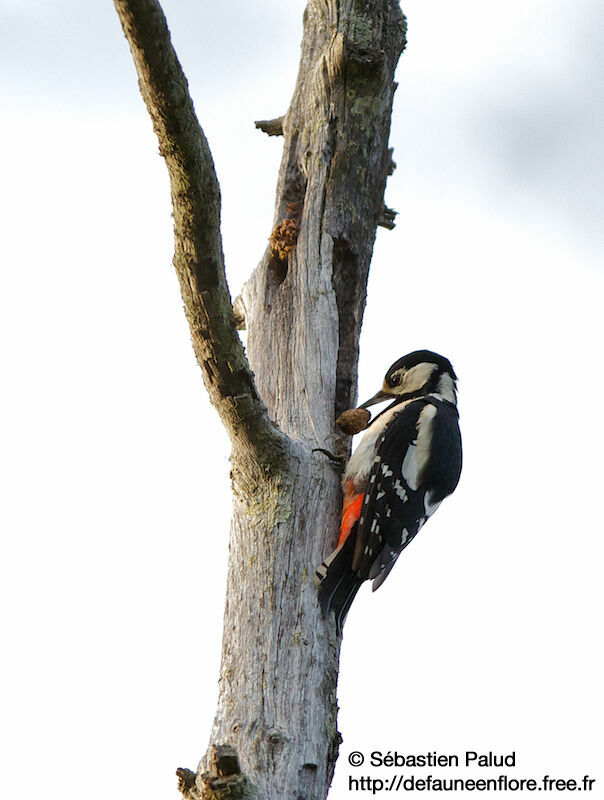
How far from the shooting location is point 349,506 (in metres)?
2.74

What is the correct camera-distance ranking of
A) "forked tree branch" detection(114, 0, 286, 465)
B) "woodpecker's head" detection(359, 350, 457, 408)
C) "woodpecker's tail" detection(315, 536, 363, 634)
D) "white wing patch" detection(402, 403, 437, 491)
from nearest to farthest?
"forked tree branch" detection(114, 0, 286, 465) → "woodpecker's tail" detection(315, 536, 363, 634) → "white wing patch" detection(402, 403, 437, 491) → "woodpecker's head" detection(359, 350, 457, 408)

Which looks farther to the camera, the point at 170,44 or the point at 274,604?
the point at 274,604

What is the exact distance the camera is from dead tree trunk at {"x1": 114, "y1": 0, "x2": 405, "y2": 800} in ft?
6.56

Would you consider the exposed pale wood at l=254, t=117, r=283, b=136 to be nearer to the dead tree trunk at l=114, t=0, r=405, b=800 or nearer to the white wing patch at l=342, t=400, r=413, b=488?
the dead tree trunk at l=114, t=0, r=405, b=800

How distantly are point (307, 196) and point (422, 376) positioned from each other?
0.92 metres

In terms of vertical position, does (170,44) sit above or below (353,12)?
below

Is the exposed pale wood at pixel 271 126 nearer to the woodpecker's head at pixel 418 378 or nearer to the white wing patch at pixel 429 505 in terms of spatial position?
the woodpecker's head at pixel 418 378

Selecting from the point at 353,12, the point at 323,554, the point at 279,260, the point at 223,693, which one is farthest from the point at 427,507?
the point at 353,12

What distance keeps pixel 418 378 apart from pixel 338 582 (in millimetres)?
1401

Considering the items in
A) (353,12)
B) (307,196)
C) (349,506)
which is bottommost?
(349,506)

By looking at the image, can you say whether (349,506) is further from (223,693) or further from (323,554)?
(223,693)

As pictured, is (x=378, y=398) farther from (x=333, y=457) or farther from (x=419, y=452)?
(x=333, y=457)

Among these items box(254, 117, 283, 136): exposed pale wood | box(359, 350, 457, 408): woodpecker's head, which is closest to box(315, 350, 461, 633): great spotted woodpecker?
box(359, 350, 457, 408): woodpecker's head

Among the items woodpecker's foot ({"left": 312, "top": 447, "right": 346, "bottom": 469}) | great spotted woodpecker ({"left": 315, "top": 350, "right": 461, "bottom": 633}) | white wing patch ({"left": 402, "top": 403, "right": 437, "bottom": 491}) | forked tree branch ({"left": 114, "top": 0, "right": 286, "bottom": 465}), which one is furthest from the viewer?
white wing patch ({"left": 402, "top": 403, "right": 437, "bottom": 491})
